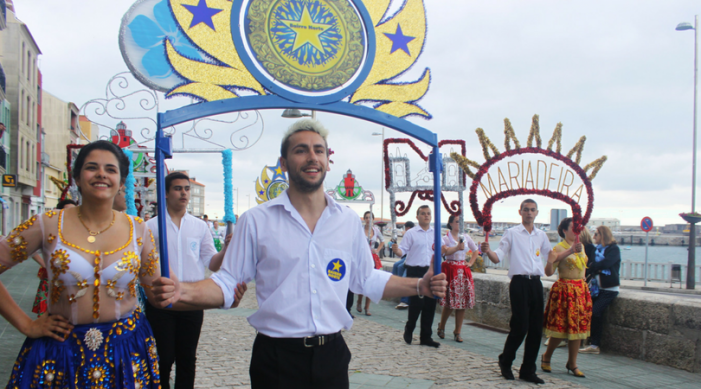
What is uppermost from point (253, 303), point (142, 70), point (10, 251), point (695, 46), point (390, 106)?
point (695, 46)

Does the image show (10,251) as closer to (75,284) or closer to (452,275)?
(75,284)

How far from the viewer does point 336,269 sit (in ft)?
8.10

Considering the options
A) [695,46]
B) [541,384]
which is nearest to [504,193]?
[541,384]

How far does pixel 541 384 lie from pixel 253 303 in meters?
6.67

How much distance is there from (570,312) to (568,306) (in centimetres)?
8

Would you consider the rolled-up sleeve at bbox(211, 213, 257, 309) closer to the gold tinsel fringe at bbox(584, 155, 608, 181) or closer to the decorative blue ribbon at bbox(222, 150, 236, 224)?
the decorative blue ribbon at bbox(222, 150, 236, 224)

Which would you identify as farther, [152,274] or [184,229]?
[184,229]

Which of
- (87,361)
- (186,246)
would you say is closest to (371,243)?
(186,246)

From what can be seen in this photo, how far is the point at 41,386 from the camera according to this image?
220cm

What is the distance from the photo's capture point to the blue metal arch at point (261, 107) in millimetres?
2162

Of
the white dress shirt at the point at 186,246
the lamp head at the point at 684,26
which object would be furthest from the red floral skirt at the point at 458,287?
the lamp head at the point at 684,26

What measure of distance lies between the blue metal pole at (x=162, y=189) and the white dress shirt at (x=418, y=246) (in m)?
5.72

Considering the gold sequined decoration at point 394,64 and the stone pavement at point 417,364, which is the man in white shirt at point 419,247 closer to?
the stone pavement at point 417,364

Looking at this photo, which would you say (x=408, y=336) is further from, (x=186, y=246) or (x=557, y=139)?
(x=186, y=246)
